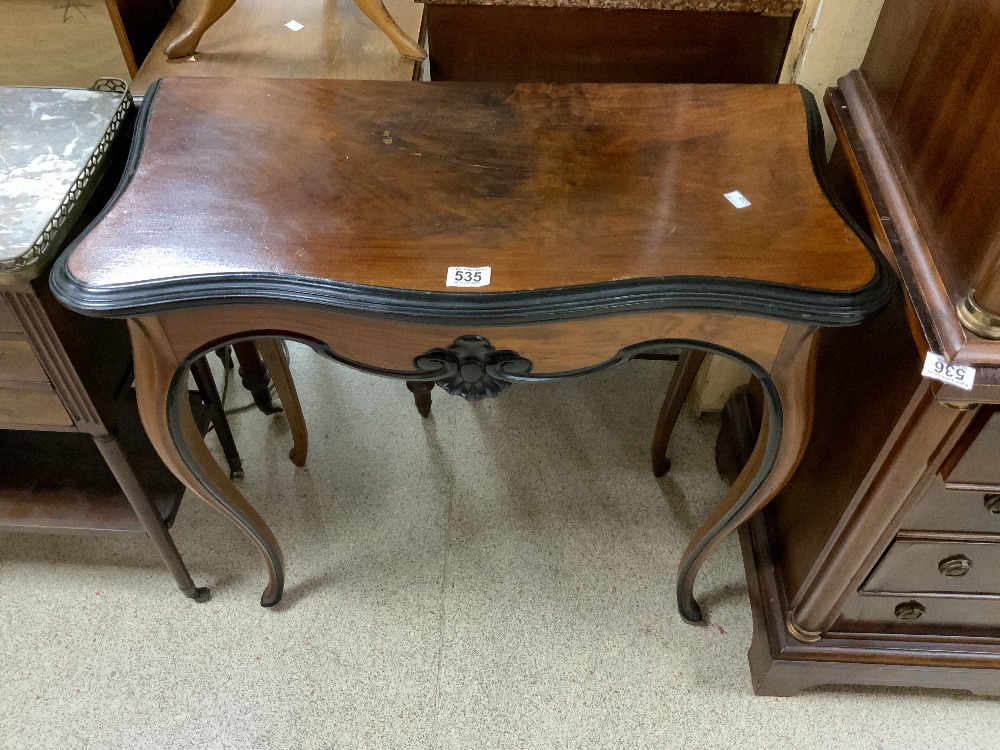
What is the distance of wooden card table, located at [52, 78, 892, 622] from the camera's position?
0.73 metres

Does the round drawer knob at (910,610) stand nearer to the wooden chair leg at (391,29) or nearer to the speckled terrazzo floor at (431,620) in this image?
the speckled terrazzo floor at (431,620)

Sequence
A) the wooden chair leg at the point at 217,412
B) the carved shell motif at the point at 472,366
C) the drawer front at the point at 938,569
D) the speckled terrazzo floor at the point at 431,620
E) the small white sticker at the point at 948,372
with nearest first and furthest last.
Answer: the small white sticker at the point at 948,372
the carved shell motif at the point at 472,366
the drawer front at the point at 938,569
the speckled terrazzo floor at the point at 431,620
the wooden chair leg at the point at 217,412

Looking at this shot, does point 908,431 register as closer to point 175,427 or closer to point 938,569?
point 938,569

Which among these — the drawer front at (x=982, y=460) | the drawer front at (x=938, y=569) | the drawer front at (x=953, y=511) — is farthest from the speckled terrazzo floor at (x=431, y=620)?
the drawer front at (x=982, y=460)

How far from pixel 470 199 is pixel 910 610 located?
0.80 m

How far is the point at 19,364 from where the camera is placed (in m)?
0.91

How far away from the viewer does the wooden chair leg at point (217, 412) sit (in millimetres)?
1252

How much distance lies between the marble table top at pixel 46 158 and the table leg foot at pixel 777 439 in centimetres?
77

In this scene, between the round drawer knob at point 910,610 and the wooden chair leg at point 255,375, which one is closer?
the round drawer knob at point 910,610

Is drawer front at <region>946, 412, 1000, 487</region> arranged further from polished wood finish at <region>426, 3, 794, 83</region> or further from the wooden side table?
the wooden side table

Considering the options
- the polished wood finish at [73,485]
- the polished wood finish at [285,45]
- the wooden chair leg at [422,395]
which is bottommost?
the wooden chair leg at [422,395]

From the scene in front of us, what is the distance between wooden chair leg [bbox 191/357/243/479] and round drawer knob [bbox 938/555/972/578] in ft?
3.44

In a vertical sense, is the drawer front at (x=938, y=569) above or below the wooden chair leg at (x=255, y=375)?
above

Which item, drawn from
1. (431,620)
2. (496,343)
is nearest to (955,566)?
(496,343)
